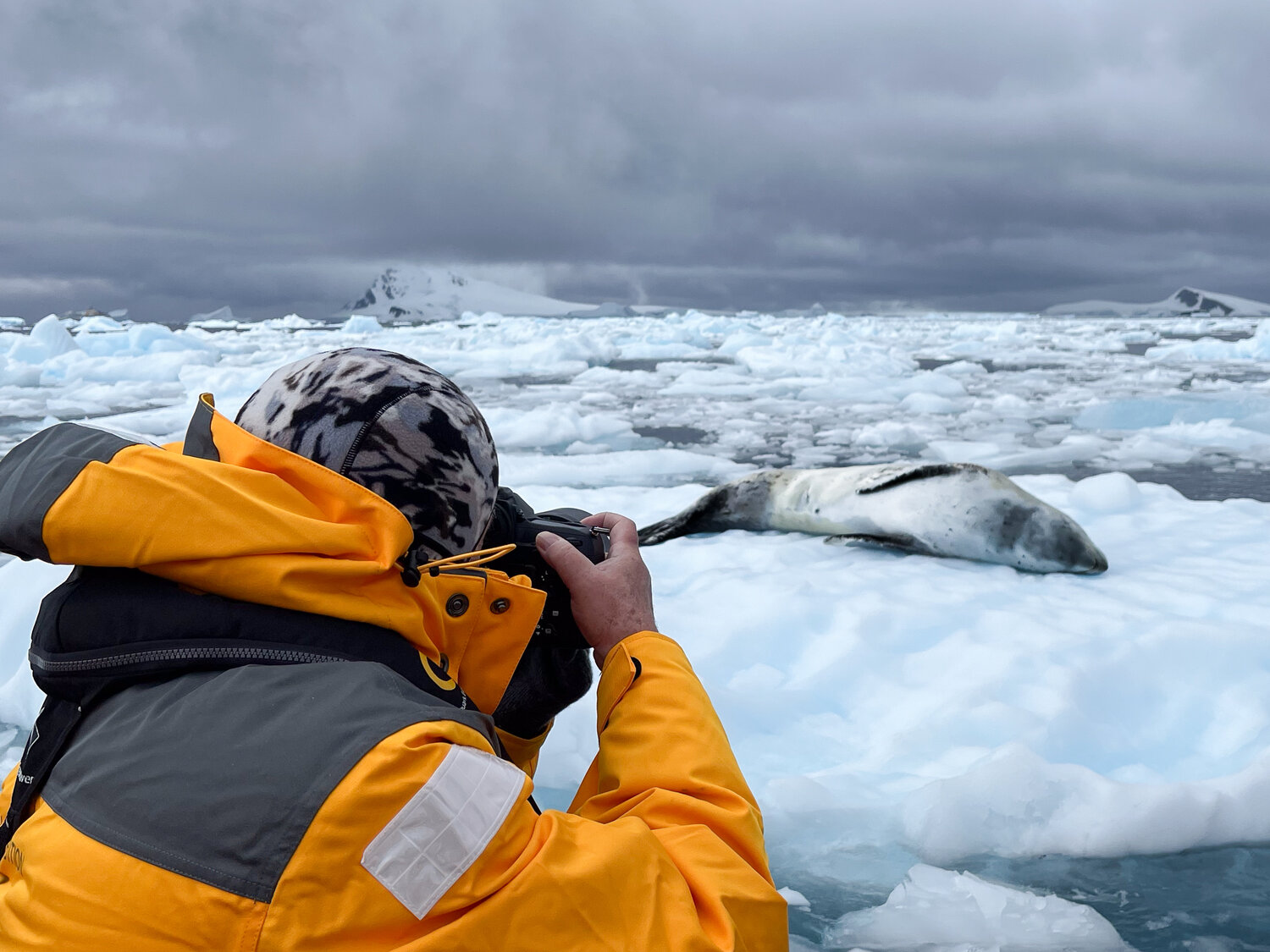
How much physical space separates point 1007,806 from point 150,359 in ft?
52.1

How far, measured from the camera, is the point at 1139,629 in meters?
2.46

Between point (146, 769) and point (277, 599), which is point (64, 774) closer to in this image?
point (146, 769)

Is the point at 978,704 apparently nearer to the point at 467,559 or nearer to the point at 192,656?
the point at 467,559

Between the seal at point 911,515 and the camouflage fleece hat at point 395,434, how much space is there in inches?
109

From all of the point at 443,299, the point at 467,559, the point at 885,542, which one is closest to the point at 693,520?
the point at 885,542

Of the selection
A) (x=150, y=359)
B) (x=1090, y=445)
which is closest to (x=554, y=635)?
(x=1090, y=445)

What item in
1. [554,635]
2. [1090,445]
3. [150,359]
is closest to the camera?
[554,635]

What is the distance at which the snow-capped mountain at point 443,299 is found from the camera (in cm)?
11162

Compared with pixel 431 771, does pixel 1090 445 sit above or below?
below

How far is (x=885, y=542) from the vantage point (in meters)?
3.56

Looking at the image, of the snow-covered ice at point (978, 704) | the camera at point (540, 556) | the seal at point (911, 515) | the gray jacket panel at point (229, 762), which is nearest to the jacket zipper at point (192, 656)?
the gray jacket panel at point (229, 762)

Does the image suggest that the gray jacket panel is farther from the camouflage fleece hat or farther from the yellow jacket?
the camouflage fleece hat

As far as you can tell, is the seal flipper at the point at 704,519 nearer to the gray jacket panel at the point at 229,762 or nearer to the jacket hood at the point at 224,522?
the jacket hood at the point at 224,522

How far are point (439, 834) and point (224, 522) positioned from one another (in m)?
0.31
